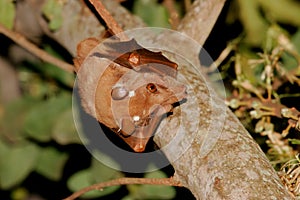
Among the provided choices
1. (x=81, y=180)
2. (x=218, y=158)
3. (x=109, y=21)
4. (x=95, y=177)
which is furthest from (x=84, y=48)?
(x=81, y=180)

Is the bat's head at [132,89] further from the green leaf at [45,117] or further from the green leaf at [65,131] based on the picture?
the green leaf at [45,117]

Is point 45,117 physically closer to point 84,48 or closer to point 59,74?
point 59,74

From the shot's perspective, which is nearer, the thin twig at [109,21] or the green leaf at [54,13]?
the thin twig at [109,21]

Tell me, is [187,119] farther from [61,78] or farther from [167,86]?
[61,78]

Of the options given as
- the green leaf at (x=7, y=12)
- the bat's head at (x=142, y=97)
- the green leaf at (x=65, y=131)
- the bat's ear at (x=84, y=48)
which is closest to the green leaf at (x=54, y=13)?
the green leaf at (x=7, y=12)

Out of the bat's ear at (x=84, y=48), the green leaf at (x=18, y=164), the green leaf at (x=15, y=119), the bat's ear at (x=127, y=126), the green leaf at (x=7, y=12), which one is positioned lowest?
the green leaf at (x=18, y=164)

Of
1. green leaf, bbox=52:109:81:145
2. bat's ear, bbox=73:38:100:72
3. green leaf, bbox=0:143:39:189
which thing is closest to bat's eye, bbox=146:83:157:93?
bat's ear, bbox=73:38:100:72

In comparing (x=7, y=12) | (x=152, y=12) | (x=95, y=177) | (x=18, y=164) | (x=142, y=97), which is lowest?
(x=18, y=164)
